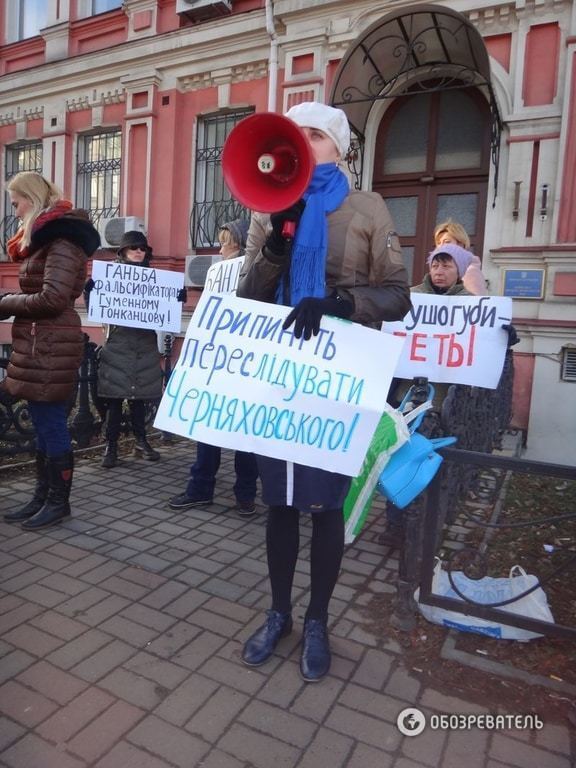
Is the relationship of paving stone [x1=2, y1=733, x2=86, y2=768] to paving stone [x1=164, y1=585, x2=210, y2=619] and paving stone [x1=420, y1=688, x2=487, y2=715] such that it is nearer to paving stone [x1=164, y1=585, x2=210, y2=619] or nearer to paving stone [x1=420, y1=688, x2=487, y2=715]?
paving stone [x1=164, y1=585, x2=210, y2=619]

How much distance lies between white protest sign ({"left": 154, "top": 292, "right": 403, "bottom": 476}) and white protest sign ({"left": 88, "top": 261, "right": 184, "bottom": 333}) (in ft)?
9.30

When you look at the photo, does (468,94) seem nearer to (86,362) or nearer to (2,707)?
(86,362)

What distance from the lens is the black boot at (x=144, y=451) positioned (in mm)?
5070

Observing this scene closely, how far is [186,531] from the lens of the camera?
11.5 feet

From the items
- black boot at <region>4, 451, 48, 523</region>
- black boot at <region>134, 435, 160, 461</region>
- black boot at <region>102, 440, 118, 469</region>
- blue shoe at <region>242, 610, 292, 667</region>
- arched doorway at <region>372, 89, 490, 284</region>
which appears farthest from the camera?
arched doorway at <region>372, 89, 490, 284</region>

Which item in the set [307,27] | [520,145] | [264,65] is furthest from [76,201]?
[520,145]

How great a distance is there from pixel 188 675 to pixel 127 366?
9.93 ft

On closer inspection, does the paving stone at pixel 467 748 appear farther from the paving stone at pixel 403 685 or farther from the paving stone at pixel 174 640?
the paving stone at pixel 174 640

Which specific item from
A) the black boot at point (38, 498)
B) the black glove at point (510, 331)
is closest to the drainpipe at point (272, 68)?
the black glove at point (510, 331)

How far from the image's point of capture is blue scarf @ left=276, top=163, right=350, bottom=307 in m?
1.89

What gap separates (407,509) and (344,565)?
860 mm

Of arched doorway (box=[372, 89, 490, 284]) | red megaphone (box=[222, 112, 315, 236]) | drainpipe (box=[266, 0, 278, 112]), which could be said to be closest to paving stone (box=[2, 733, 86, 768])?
red megaphone (box=[222, 112, 315, 236])

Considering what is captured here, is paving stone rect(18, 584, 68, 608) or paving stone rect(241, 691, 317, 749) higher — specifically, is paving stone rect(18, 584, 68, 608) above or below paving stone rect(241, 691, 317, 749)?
above

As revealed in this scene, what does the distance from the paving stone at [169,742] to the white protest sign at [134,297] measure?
3429 millimetres
